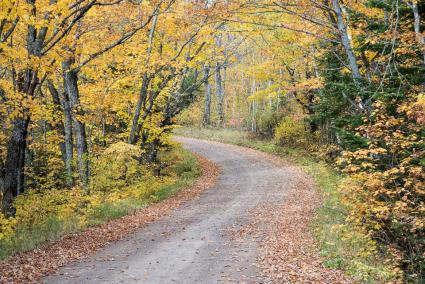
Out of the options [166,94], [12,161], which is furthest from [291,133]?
[12,161]

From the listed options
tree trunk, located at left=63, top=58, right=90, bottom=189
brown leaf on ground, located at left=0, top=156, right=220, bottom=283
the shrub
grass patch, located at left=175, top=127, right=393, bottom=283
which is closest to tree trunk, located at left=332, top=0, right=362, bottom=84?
grass patch, located at left=175, top=127, right=393, bottom=283

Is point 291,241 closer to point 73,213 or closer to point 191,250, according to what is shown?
point 191,250

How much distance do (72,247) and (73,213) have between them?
9.65 feet

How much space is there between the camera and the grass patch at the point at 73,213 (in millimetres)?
10352

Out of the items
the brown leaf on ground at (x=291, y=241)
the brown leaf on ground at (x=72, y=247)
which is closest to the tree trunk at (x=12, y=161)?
the brown leaf on ground at (x=72, y=247)

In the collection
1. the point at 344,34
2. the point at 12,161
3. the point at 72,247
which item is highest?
the point at 344,34

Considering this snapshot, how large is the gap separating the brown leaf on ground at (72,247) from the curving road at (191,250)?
35 centimetres

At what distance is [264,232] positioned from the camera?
38.9 feet

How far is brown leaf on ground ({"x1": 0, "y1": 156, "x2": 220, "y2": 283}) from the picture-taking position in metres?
8.32

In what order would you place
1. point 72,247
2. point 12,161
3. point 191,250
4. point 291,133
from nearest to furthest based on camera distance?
point 191,250 → point 72,247 → point 12,161 → point 291,133

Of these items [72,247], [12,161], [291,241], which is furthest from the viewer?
[12,161]

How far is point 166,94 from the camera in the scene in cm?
2125

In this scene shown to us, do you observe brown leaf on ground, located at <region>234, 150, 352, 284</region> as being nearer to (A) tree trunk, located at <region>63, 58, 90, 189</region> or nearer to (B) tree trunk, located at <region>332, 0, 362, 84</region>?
(B) tree trunk, located at <region>332, 0, 362, 84</region>

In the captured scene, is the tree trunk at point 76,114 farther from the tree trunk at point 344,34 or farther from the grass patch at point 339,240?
the tree trunk at point 344,34
